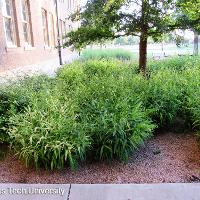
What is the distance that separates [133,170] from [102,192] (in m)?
0.80

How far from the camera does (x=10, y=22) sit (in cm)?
873

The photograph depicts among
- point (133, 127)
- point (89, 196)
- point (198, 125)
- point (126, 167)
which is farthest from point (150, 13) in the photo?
point (89, 196)

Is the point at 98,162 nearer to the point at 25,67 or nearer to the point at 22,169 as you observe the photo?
the point at 22,169

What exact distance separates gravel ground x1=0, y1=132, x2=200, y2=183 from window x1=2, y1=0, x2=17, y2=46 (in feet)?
19.1

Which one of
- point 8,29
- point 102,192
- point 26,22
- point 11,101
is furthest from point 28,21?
point 102,192

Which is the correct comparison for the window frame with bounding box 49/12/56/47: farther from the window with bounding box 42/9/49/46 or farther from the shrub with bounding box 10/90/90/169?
the shrub with bounding box 10/90/90/169

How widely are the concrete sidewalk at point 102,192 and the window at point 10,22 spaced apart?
660cm

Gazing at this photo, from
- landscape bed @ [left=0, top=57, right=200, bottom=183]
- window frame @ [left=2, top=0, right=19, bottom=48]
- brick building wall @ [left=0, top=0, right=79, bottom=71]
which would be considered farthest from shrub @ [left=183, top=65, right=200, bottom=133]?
→ window frame @ [left=2, top=0, right=19, bottom=48]

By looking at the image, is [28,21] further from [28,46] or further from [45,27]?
[45,27]

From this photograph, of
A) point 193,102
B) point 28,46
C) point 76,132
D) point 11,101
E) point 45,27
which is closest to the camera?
point 76,132

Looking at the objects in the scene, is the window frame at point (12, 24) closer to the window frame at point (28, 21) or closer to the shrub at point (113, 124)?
the window frame at point (28, 21)

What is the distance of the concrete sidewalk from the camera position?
2.61 meters

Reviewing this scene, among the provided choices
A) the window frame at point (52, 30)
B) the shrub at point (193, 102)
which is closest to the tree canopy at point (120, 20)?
the shrub at point (193, 102)

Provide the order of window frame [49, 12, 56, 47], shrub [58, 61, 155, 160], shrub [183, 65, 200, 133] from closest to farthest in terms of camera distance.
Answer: shrub [58, 61, 155, 160] → shrub [183, 65, 200, 133] → window frame [49, 12, 56, 47]
